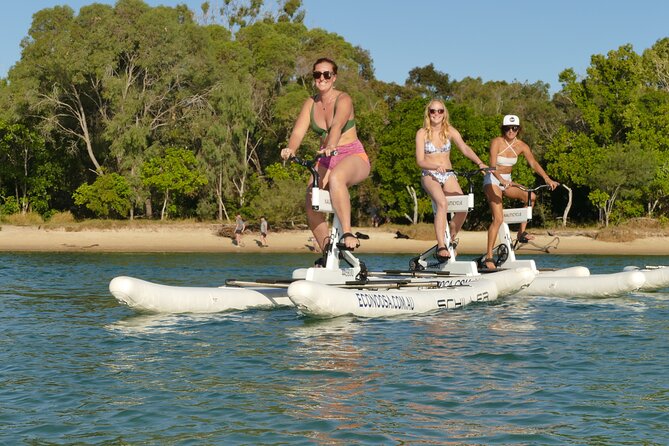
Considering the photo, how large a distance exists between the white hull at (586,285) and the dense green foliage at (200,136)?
103 ft

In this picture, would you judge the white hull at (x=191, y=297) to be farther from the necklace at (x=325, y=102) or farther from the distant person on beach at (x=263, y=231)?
the distant person on beach at (x=263, y=231)

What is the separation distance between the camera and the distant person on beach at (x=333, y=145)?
11.9 metres

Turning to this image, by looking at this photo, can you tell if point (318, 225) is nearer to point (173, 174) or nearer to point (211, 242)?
point (211, 242)

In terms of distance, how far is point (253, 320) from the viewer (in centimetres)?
1212

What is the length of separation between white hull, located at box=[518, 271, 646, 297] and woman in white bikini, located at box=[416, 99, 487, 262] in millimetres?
1993

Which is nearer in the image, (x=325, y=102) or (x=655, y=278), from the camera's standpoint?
(x=325, y=102)

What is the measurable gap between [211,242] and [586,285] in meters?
29.7

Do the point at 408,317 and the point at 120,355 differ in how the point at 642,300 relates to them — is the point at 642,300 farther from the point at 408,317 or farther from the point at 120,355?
the point at 120,355

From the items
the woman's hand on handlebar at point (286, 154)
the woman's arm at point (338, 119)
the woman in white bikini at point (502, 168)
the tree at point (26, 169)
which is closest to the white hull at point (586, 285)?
the woman in white bikini at point (502, 168)

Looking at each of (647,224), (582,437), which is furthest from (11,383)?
(647,224)

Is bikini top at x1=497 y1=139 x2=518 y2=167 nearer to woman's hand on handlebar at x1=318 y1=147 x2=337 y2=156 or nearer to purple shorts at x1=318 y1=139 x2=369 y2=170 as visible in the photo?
purple shorts at x1=318 y1=139 x2=369 y2=170

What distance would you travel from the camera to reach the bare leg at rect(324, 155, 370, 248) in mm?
11930

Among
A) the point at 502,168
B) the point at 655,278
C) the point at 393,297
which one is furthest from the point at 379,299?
the point at 655,278

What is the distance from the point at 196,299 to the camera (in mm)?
12289
